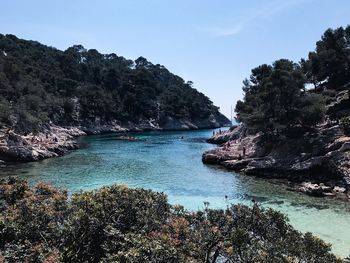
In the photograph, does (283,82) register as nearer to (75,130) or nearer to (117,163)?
(117,163)

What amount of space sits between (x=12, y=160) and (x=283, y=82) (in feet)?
141

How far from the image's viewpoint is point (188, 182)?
153ft

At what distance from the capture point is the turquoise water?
1214 inches

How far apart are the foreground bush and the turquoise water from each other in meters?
13.7

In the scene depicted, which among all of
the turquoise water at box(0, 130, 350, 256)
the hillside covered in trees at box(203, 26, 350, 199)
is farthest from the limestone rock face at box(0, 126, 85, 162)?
the hillside covered in trees at box(203, 26, 350, 199)

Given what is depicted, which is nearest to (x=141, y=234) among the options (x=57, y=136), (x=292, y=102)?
(x=292, y=102)

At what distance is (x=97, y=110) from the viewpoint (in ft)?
441

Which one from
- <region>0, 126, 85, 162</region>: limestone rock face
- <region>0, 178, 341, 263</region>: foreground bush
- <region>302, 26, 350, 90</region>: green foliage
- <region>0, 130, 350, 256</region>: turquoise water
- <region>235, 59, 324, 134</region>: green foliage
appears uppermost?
<region>302, 26, 350, 90</region>: green foliage

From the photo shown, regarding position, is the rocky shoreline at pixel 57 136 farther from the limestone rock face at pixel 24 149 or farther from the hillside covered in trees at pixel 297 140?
the hillside covered in trees at pixel 297 140

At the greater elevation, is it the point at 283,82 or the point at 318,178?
the point at 283,82

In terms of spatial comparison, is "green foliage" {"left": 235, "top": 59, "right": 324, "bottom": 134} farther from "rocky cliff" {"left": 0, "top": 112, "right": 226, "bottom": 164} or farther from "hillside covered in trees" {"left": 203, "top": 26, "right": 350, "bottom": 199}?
"rocky cliff" {"left": 0, "top": 112, "right": 226, "bottom": 164}

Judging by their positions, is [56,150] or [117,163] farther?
[56,150]

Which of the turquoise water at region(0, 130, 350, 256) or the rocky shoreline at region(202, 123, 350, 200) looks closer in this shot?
the turquoise water at region(0, 130, 350, 256)

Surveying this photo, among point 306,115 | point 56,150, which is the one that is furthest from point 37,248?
point 56,150
